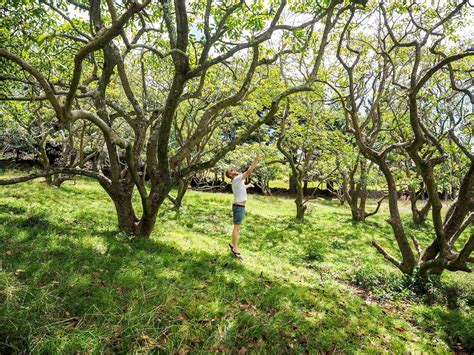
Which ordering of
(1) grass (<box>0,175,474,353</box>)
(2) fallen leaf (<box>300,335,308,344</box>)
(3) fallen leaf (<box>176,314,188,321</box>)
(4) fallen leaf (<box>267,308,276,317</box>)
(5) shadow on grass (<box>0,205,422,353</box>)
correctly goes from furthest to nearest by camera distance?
(4) fallen leaf (<box>267,308,276,317</box>) → (2) fallen leaf (<box>300,335,308,344</box>) → (3) fallen leaf (<box>176,314,188,321</box>) → (1) grass (<box>0,175,474,353</box>) → (5) shadow on grass (<box>0,205,422,353</box>)

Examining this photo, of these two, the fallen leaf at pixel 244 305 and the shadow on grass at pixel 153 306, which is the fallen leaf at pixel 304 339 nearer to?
the shadow on grass at pixel 153 306

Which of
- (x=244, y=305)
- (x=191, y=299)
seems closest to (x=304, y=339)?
(x=244, y=305)

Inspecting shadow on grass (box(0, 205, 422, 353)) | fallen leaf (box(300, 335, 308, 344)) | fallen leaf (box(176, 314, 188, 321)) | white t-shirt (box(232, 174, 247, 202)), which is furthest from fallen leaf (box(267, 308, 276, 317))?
white t-shirt (box(232, 174, 247, 202))

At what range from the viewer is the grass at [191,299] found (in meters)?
4.37

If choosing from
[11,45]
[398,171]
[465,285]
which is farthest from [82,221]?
[398,171]

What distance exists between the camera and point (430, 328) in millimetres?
6090

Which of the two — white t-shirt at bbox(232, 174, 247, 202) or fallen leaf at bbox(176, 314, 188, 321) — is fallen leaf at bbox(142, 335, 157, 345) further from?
white t-shirt at bbox(232, 174, 247, 202)

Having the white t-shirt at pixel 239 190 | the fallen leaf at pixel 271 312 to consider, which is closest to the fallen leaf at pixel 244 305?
the fallen leaf at pixel 271 312

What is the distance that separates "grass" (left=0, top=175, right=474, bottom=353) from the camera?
14.3 ft

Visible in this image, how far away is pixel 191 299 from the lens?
5398 mm

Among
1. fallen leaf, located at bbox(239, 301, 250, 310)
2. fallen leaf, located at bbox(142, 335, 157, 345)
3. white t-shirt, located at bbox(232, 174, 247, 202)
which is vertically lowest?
fallen leaf, located at bbox(142, 335, 157, 345)

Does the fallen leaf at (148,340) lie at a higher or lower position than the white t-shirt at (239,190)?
lower

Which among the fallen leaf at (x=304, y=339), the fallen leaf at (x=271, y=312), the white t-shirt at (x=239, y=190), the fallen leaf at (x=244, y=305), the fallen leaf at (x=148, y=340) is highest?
the white t-shirt at (x=239, y=190)

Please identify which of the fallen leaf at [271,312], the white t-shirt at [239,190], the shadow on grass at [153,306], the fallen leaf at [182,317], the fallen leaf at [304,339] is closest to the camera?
the shadow on grass at [153,306]
